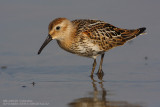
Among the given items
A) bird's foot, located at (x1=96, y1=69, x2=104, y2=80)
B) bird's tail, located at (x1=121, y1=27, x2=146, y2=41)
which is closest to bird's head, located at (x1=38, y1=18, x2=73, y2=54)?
bird's foot, located at (x1=96, y1=69, x2=104, y2=80)

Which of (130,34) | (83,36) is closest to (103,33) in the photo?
(83,36)

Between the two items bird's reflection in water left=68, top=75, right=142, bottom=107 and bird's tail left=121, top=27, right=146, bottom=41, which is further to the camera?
bird's tail left=121, top=27, right=146, bottom=41

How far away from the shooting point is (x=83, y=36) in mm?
11211

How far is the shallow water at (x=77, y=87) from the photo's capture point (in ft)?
28.8

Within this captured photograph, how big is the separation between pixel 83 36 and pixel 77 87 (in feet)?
5.93

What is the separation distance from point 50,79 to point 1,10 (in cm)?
567

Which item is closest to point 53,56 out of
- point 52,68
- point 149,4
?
point 52,68

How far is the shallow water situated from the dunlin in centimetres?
60

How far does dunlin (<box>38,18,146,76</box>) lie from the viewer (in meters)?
11.1

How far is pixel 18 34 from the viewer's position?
1391cm

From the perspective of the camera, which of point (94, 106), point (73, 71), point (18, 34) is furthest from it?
point (18, 34)

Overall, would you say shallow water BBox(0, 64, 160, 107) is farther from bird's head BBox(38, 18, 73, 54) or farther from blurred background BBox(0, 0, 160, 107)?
bird's head BBox(38, 18, 73, 54)

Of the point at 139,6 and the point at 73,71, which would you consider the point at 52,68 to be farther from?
the point at 139,6

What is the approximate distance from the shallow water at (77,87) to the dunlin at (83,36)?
1.97ft
